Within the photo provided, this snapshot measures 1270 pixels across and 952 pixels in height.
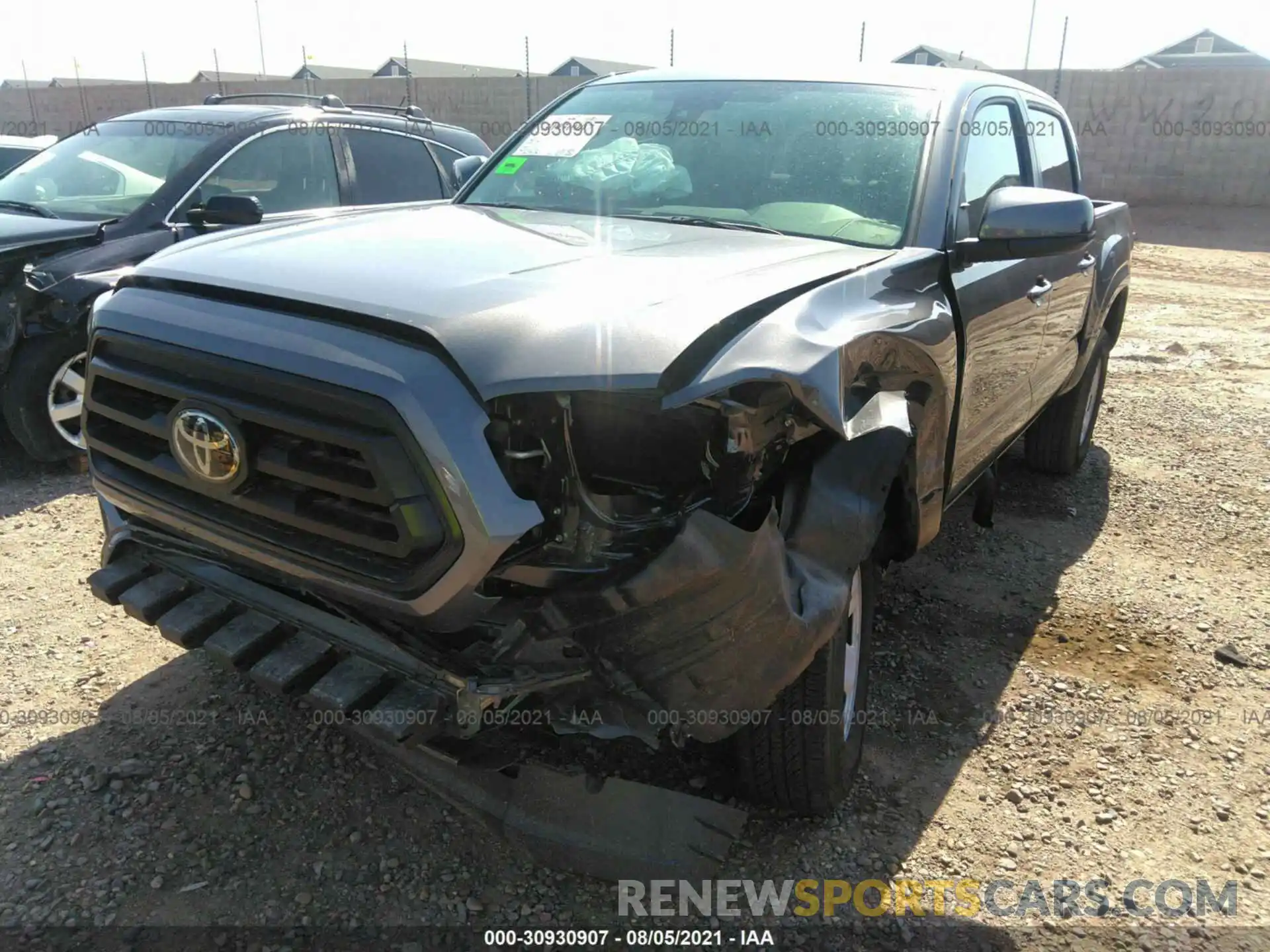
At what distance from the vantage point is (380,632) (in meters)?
2.00

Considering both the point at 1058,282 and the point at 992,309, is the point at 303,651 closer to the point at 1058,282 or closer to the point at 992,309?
the point at 992,309

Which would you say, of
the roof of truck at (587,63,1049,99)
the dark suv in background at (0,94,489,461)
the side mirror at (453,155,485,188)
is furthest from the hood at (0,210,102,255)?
the roof of truck at (587,63,1049,99)

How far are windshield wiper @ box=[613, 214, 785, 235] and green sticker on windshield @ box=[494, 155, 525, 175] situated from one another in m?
0.74

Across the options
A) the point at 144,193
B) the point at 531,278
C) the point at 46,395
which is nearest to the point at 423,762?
the point at 531,278

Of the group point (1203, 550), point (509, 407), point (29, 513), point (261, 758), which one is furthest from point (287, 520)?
point (1203, 550)

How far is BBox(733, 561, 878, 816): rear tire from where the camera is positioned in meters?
2.34

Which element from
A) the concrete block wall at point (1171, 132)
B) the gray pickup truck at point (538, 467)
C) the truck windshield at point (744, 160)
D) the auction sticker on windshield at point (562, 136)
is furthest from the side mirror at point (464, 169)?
the concrete block wall at point (1171, 132)

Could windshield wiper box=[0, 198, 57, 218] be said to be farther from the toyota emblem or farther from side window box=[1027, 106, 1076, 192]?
side window box=[1027, 106, 1076, 192]

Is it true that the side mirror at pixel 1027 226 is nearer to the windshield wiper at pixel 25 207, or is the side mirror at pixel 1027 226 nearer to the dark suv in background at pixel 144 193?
the dark suv in background at pixel 144 193

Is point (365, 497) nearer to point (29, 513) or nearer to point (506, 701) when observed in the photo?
point (506, 701)

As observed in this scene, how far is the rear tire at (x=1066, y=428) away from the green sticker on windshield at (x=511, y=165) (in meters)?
2.97

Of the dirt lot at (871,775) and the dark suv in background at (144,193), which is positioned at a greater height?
the dark suv in background at (144,193)

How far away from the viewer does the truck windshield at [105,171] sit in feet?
17.0

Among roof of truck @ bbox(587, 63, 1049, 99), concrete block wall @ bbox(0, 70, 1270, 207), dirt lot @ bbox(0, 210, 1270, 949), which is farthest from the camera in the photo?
concrete block wall @ bbox(0, 70, 1270, 207)
